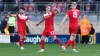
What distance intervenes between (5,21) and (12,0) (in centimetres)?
393

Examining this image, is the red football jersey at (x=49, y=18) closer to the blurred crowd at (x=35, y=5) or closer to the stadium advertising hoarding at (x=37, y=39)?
the stadium advertising hoarding at (x=37, y=39)

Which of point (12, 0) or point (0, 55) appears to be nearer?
point (0, 55)

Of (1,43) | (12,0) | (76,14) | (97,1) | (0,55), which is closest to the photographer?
(0,55)

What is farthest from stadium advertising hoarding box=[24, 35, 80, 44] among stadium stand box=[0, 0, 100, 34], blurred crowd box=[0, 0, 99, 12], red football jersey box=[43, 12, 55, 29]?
red football jersey box=[43, 12, 55, 29]

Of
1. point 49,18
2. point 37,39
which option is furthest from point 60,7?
point 49,18

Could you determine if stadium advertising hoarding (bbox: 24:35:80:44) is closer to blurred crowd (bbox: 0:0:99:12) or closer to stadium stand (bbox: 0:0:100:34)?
stadium stand (bbox: 0:0:100:34)

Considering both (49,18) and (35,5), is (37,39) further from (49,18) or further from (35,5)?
(49,18)

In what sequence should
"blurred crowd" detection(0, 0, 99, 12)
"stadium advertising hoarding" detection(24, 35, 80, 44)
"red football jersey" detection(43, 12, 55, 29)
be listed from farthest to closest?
"blurred crowd" detection(0, 0, 99, 12)
"stadium advertising hoarding" detection(24, 35, 80, 44)
"red football jersey" detection(43, 12, 55, 29)

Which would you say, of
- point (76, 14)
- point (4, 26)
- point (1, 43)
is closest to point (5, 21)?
point (4, 26)

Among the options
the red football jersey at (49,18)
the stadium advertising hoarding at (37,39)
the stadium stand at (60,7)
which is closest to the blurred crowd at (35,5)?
the stadium stand at (60,7)

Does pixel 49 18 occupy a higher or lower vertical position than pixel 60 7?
higher

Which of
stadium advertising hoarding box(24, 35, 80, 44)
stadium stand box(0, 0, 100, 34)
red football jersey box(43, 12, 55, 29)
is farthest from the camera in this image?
stadium stand box(0, 0, 100, 34)

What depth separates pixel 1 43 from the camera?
3198 cm

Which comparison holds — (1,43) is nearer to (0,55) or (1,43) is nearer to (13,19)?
(13,19)
